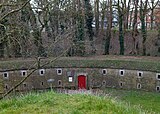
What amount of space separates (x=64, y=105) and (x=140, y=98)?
20586 mm

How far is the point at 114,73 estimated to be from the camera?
110 ft

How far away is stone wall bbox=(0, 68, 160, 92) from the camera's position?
3262 centimetres

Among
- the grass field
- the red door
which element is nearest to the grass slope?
the red door

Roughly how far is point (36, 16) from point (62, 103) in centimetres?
2877

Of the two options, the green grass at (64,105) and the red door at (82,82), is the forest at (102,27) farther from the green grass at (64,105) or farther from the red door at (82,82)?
the green grass at (64,105)

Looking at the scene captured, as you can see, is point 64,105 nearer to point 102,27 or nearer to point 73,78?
point 73,78

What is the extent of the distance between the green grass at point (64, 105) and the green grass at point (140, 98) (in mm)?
16030

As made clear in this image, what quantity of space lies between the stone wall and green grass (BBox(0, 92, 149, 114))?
2275 cm

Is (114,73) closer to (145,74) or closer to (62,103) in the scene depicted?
(145,74)

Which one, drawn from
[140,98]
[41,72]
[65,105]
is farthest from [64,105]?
[41,72]

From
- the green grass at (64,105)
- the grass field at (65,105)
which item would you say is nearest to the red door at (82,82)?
the grass field at (65,105)

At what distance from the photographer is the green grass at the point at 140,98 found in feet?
86.7

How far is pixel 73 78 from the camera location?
3394 cm

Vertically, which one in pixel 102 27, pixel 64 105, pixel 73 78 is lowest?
pixel 73 78
